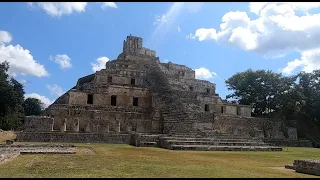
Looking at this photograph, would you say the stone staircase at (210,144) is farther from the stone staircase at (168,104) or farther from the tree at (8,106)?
the tree at (8,106)

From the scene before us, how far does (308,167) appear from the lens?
397 inches

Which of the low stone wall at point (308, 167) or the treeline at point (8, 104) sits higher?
the treeline at point (8, 104)

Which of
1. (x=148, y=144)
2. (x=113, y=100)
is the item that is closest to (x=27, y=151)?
(x=148, y=144)

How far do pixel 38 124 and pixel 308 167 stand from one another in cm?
1940

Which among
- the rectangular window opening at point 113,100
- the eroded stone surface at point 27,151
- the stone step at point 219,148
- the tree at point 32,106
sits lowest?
the stone step at point 219,148

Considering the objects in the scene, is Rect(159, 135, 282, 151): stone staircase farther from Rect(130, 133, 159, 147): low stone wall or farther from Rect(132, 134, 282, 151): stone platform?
Rect(130, 133, 159, 147): low stone wall

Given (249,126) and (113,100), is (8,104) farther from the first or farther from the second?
(249,126)

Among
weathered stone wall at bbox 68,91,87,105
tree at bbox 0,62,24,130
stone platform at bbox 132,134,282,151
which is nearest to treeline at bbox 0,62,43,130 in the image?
tree at bbox 0,62,24,130

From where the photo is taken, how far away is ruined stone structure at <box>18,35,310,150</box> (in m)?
25.2

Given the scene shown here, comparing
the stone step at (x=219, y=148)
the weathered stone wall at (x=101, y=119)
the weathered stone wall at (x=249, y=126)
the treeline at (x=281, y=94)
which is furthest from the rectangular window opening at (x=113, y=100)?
the treeline at (x=281, y=94)

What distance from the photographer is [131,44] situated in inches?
1689

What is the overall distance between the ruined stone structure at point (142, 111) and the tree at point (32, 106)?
1062 inches

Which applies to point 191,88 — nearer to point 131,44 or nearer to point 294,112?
point 131,44

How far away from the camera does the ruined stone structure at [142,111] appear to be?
25.2m
